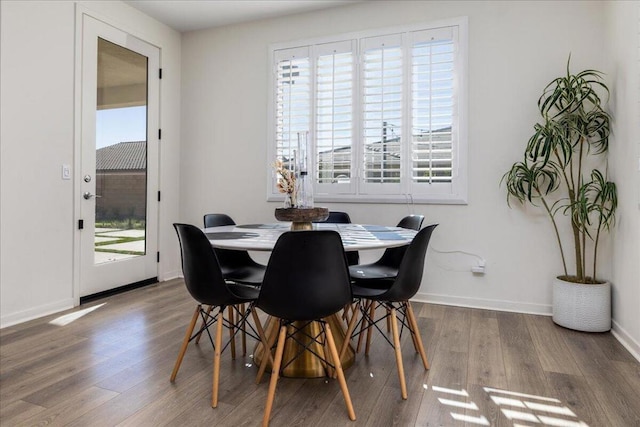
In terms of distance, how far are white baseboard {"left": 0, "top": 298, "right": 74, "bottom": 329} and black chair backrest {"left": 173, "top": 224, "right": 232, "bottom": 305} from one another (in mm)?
1927

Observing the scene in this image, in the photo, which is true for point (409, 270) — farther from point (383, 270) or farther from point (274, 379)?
point (274, 379)

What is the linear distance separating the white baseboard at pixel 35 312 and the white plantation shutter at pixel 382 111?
2.77m

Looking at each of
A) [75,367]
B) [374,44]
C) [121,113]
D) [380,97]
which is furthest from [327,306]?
[121,113]

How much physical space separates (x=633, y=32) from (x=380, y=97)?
72.5 inches

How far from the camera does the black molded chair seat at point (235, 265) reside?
233cm

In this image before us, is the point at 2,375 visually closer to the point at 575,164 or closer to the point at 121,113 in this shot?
the point at 121,113

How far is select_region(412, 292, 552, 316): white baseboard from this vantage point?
10.6ft

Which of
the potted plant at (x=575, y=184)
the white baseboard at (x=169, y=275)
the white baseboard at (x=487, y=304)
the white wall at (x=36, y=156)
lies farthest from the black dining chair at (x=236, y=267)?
the potted plant at (x=575, y=184)

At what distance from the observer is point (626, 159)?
2.60m

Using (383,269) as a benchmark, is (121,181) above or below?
above

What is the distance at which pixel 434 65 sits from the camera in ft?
11.4

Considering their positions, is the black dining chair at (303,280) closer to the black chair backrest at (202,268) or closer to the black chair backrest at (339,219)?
the black chair backrest at (202,268)

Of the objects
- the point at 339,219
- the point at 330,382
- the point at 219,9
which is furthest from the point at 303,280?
the point at 219,9

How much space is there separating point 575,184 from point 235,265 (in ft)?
8.84
